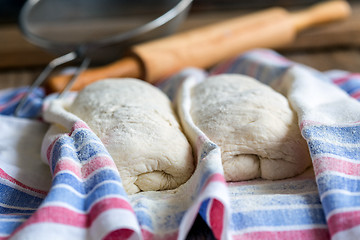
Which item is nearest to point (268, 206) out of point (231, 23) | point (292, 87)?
point (292, 87)

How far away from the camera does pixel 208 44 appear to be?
135 cm

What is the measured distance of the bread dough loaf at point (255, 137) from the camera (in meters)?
0.65

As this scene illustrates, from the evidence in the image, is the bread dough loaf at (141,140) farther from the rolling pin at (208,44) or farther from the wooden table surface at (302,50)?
the wooden table surface at (302,50)

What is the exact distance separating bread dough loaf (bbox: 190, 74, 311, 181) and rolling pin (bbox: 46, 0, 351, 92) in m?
0.56

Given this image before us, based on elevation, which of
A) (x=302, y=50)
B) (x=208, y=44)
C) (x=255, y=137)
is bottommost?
(x=302, y=50)

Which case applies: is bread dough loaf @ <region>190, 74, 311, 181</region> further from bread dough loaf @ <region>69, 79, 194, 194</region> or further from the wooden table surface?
the wooden table surface

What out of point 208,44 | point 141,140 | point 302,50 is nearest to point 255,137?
point 141,140

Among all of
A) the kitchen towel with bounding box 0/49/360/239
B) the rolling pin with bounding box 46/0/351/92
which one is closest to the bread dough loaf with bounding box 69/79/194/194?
the kitchen towel with bounding box 0/49/360/239

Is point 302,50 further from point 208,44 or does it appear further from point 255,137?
point 255,137

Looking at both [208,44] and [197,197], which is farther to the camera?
[208,44]

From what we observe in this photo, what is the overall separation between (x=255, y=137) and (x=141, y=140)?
16 cm

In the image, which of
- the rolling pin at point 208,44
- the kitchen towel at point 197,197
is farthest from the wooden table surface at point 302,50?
the kitchen towel at point 197,197

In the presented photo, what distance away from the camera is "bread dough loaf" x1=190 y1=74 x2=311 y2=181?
2.12 ft

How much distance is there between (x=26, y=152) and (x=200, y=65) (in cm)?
66
